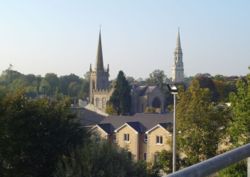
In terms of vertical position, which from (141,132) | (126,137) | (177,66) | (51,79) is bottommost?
(126,137)

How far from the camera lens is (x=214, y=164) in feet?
8.16

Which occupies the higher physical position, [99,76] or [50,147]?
[99,76]

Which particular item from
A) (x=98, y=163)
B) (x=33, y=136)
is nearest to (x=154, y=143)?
(x=33, y=136)

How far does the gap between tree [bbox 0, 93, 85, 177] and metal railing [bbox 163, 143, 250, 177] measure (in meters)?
17.9

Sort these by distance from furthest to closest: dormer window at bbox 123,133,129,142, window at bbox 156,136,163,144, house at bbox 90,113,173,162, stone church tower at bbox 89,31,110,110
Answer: stone church tower at bbox 89,31,110,110 < dormer window at bbox 123,133,129,142 < house at bbox 90,113,173,162 < window at bbox 156,136,163,144

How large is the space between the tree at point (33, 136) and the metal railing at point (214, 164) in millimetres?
17880

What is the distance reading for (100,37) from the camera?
142m

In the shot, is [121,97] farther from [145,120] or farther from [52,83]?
[52,83]

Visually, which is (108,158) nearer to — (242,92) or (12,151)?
(12,151)

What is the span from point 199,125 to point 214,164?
27.9m

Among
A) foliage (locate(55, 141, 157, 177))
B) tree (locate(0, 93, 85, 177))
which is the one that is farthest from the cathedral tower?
foliage (locate(55, 141, 157, 177))

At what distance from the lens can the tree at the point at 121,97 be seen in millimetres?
93625

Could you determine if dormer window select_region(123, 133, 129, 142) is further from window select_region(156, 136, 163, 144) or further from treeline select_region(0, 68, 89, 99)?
treeline select_region(0, 68, 89, 99)

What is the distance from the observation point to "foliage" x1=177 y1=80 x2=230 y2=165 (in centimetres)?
2943
